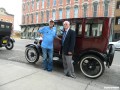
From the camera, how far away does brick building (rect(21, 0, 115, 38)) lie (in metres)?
29.7

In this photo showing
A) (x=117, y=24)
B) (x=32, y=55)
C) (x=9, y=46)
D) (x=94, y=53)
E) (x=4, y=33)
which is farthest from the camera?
(x=117, y=24)

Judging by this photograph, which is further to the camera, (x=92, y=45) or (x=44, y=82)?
(x=92, y=45)

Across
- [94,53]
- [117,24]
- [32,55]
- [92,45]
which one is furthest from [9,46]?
[117,24]

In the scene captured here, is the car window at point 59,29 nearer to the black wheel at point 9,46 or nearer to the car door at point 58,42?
the car door at point 58,42

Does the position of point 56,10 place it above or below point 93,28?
above

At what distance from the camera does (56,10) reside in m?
36.6

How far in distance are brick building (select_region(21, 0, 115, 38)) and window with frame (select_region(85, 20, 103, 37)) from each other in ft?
82.5

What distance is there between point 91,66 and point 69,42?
1.15 m

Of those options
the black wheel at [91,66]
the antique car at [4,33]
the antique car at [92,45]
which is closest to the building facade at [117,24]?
the antique car at [4,33]

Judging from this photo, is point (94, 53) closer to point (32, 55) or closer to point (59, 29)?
point (59, 29)

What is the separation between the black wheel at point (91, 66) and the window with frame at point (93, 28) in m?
0.78

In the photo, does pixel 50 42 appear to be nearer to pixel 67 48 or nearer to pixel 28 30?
pixel 67 48

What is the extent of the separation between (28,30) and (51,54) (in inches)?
1512

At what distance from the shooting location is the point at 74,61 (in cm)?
565
